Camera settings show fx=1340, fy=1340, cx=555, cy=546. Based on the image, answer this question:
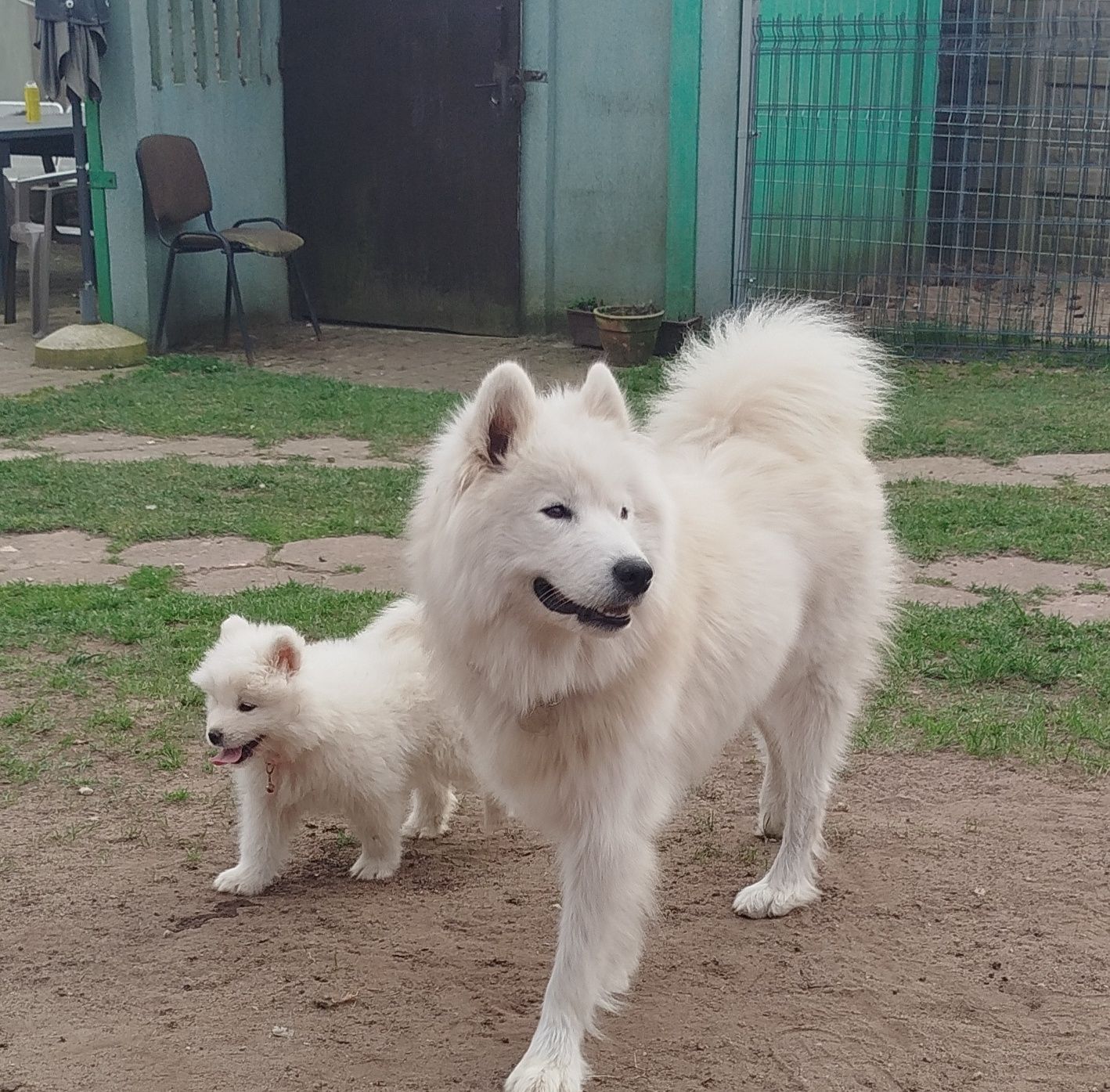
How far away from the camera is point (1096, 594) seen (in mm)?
5328

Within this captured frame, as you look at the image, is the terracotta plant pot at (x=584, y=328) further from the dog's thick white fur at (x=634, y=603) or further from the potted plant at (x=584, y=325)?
the dog's thick white fur at (x=634, y=603)

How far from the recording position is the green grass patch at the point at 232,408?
7.95 meters

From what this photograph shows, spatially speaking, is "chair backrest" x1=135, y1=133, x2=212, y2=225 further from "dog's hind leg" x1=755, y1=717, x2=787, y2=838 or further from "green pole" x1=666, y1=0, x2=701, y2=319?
A: "dog's hind leg" x1=755, y1=717, x2=787, y2=838

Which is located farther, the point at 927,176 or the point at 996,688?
the point at 927,176

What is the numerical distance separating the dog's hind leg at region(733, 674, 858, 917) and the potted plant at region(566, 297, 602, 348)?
6851 mm

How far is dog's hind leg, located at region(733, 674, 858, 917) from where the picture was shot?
346 cm

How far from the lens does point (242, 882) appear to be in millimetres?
3531

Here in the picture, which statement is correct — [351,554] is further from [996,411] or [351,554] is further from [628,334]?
[628,334]

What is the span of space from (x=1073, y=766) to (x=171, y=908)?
264cm

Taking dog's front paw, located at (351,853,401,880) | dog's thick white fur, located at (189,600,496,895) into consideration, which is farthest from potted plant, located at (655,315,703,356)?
dog's front paw, located at (351,853,401,880)

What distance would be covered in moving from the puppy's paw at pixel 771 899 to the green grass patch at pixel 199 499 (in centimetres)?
305

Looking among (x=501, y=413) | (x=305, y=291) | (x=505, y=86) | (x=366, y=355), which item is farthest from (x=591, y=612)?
(x=305, y=291)

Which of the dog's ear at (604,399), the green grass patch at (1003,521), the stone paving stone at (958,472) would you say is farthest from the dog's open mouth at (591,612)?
the stone paving stone at (958,472)

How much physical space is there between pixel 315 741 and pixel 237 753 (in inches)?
8.1
